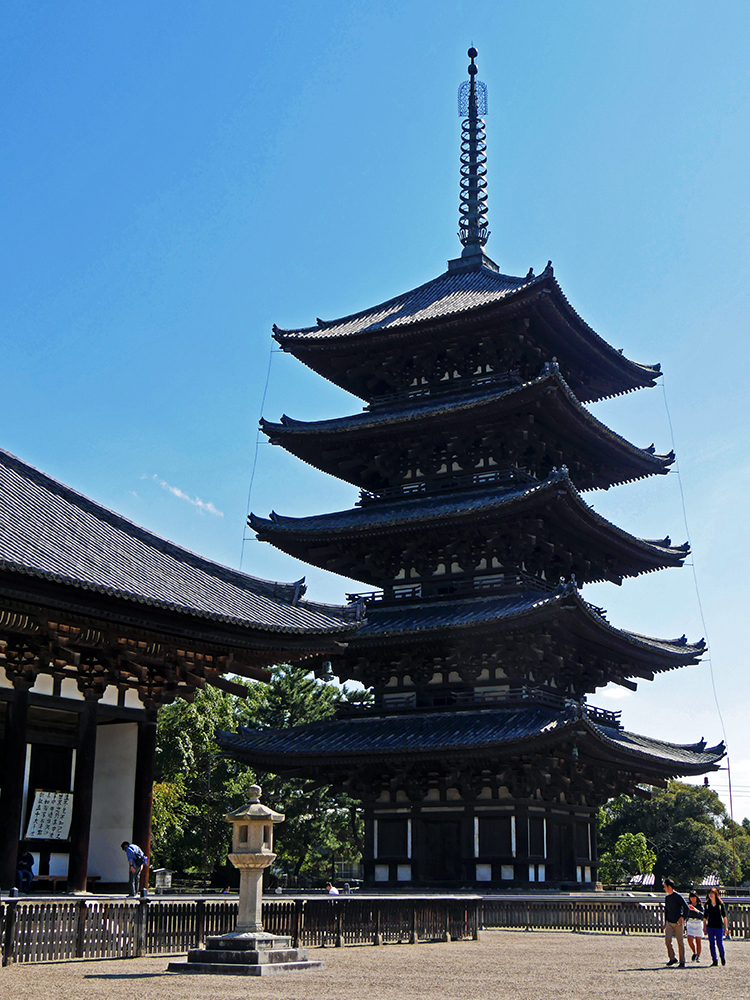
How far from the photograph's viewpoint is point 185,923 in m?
21.4

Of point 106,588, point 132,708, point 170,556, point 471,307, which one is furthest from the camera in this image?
point 471,307

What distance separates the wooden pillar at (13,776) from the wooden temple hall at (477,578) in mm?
15576

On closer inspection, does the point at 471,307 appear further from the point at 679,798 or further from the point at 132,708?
the point at 679,798

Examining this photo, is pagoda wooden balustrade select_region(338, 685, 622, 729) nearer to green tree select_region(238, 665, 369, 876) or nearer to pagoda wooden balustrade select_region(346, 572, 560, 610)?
pagoda wooden balustrade select_region(346, 572, 560, 610)

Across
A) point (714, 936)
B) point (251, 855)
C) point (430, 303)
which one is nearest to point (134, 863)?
point (251, 855)

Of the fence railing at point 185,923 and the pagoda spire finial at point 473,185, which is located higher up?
the pagoda spire finial at point 473,185

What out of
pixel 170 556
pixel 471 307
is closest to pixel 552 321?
pixel 471 307

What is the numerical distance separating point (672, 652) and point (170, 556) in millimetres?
24502

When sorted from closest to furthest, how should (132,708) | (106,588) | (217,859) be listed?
1. (106,588)
2. (132,708)
3. (217,859)

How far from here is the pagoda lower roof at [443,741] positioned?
113ft

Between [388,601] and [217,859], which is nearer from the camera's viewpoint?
[388,601]

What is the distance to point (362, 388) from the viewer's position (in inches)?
1836

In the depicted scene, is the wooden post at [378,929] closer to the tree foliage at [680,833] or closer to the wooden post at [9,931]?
the wooden post at [9,931]

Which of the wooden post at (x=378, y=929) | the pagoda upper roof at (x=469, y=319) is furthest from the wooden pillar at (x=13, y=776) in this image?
the pagoda upper roof at (x=469, y=319)
